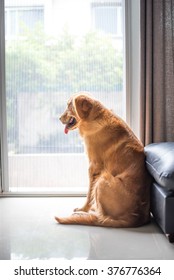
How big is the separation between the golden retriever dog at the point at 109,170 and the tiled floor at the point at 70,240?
0.09 meters

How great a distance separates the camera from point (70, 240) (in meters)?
2.32

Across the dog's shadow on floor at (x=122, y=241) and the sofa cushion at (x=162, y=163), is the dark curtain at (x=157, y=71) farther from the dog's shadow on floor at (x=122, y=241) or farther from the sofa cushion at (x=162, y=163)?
the dog's shadow on floor at (x=122, y=241)

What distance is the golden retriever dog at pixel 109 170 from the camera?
2551mm

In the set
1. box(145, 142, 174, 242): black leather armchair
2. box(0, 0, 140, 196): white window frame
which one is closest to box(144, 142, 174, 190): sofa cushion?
box(145, 142, 174, 242): black leather armchair

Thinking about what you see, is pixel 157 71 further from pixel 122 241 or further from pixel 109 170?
pixel 122 241

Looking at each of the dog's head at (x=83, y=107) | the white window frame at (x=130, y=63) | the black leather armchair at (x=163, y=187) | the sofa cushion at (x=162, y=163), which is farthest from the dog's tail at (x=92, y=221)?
the white window frame at (x=130, y=63)

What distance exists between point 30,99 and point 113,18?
1.14 m

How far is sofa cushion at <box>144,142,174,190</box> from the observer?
7.22 feet

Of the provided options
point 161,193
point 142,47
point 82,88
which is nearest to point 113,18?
point 142,47

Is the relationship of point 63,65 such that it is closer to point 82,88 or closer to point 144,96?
point 82,88

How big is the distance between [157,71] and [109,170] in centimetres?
112

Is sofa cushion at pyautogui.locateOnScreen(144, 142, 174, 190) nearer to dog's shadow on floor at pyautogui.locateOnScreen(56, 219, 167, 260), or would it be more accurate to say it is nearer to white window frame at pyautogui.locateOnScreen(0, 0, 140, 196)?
dog's shadow on floor at pyautogui.locateOnScreen(56, 219, 167, 260)

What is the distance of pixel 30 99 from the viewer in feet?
11.7

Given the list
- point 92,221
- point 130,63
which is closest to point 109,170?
point 92,221
